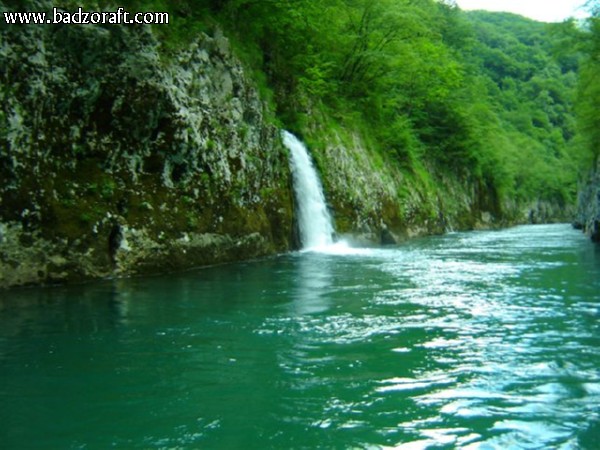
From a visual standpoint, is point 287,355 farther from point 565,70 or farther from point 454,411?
point 565,70

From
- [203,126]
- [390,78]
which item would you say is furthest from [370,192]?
[203,126]

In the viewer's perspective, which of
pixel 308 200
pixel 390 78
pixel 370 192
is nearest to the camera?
pixel 308 200

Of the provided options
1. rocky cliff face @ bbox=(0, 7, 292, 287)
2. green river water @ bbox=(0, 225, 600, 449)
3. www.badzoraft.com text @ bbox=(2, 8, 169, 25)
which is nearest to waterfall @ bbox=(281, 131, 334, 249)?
rocky cliff face @ bbox=(0, 7, 292, 287)

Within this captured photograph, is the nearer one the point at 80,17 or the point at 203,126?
the point at 80,17

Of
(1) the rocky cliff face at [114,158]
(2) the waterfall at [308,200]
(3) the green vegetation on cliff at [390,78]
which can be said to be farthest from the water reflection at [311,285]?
(3) the green vegetation on cliff at [390,78]

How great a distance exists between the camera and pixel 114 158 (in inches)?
420

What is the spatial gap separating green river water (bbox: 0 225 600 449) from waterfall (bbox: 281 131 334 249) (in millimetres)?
8086

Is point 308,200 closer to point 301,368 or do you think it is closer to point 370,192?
point 370,192

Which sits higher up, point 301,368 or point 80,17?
point 80,17

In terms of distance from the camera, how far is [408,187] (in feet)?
91.2

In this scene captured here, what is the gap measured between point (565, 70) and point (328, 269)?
4459 inches

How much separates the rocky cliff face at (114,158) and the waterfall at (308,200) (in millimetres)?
2838

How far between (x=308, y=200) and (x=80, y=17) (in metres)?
8.85

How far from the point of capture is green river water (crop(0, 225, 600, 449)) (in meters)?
3.34
